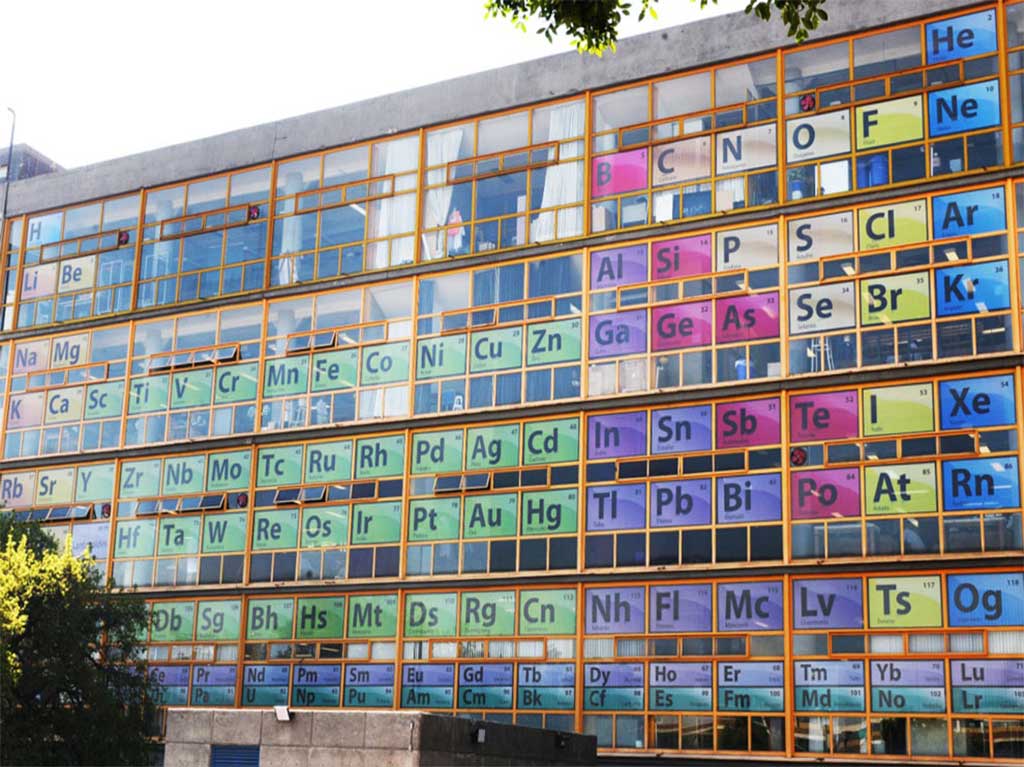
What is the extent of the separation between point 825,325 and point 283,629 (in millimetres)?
17639

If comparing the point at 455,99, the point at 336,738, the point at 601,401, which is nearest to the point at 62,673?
the point at 336,738

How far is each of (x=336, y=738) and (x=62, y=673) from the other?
44.3 ft

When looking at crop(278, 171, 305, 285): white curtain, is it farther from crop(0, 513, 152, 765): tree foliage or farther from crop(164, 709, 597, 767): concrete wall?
crop(164, 709, 597, 767): concrete wall

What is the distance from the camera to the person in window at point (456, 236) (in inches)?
1692

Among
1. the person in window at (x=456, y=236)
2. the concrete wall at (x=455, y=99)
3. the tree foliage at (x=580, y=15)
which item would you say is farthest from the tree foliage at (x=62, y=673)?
the tree foliage at (x=580, y=15)

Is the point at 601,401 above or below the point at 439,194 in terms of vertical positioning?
below

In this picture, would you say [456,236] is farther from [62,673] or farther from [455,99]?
[62,673]

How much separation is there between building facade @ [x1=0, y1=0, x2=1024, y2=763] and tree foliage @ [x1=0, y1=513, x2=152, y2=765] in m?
3.81

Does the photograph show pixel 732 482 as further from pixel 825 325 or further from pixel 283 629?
pixel 283 629

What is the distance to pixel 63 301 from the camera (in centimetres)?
5038

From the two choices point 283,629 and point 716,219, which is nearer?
point 716,219

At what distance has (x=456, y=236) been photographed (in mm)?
43125

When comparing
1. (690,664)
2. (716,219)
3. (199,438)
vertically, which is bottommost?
(690,664)

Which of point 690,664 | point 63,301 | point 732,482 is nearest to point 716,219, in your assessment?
point 732,482
